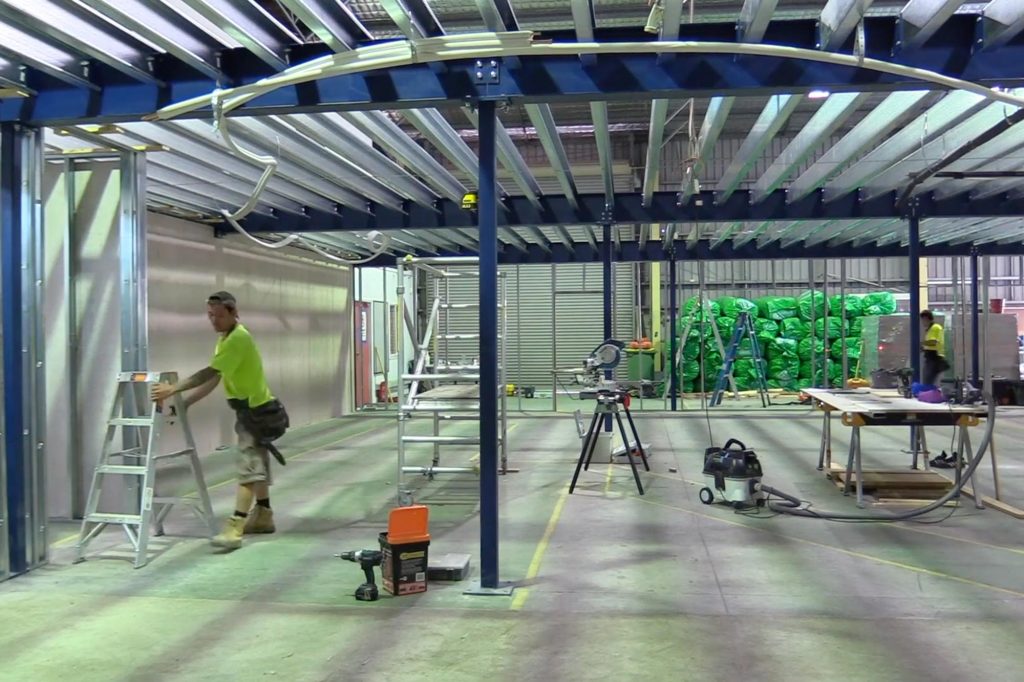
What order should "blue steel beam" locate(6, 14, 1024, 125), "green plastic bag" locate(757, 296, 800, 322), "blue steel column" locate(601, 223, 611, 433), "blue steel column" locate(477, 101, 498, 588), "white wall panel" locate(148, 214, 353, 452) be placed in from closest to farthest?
1. "blue steel beam" locate(6, 14, 1024, 125)
2. "blue steel column" locate(477, 101, 498, 588)
3. "white wall panel" locate(148, 214, 353, 452)
4. "blue steel column" locate(601, 223, 611, 433)
5. "green plastic bag" locate(757, 296, 800, 322)

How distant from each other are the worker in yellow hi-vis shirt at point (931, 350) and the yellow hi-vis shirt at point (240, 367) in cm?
832

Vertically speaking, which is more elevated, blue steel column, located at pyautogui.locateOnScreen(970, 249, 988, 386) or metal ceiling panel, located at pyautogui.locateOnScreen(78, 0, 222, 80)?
metal ceiling panel, located at pyautogui.locateOnScreen(78, 0, 222, 80)

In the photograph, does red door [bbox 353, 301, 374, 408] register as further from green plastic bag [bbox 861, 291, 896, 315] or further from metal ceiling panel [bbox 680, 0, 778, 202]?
green plastic bag [bbox 861, 291, 896, 315]

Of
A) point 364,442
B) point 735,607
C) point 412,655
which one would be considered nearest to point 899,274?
point 364,442

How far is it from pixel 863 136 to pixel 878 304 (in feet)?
40.5

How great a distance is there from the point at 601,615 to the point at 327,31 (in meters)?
3.39

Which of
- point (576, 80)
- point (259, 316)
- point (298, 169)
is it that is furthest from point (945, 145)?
point (259, 316)

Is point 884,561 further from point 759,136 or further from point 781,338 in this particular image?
point 781,338

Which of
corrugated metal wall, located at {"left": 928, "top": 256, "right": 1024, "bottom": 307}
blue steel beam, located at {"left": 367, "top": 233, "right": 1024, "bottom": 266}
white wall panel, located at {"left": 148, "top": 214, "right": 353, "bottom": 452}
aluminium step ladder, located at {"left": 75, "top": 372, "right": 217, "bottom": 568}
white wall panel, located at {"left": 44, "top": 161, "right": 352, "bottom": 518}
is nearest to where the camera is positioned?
aluminium step ladder, located at {"left": 75, "top": 372, "right": 217, "bottom": 568}

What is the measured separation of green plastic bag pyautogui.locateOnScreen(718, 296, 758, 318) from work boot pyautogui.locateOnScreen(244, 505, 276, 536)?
14.0m

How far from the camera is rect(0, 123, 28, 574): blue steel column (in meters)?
4.70

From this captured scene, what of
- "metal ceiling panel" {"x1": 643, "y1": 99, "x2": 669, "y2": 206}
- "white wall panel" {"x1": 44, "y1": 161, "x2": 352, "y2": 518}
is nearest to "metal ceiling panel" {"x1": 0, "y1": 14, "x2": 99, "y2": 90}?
"white wall panel" {"x1": 44, "y1": 161, "x2": 352, "y2": 518}

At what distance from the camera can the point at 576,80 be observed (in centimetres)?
438

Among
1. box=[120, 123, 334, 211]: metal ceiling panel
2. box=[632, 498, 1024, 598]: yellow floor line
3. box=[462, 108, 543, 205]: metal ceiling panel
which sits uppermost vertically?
box=[462, 108, 543, 205]: metal ceiling panel
